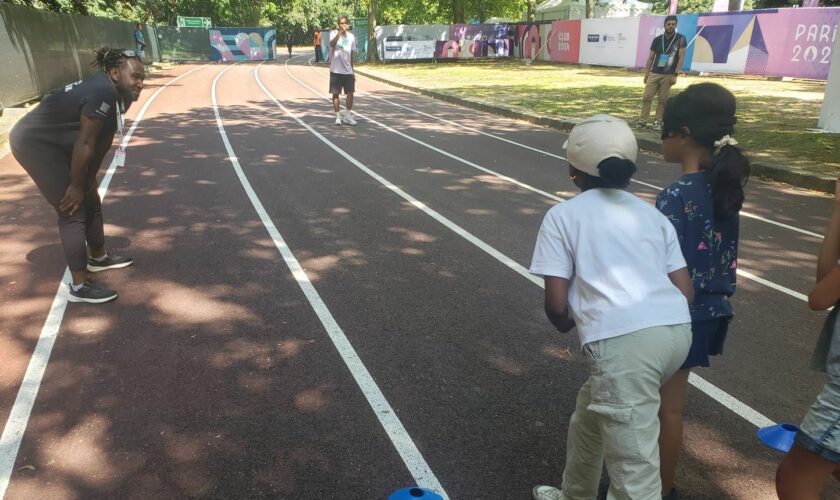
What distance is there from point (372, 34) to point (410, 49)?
2.53 m

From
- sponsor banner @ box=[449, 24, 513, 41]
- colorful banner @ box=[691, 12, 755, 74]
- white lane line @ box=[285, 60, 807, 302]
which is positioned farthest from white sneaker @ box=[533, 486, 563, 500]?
sponsor banner @ box=[449, 24, 513, 41]

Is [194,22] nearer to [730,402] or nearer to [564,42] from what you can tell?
[564,42]

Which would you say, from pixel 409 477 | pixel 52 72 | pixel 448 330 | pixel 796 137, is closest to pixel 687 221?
pixel 409 477

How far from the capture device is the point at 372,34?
116 ft

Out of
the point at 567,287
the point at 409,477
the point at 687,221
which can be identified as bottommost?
the point at 409,477

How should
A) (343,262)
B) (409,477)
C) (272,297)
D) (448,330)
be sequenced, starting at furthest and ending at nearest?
(343,262) < (272,297) < (448,330) < (409,477)

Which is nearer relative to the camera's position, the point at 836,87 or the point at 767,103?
the point at 836,87

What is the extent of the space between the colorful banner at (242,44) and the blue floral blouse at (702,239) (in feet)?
154

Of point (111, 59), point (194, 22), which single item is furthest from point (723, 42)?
point (194, 22)

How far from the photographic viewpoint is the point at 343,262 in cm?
539

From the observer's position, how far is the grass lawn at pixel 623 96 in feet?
32.3

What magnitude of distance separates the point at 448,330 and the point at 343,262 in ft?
5.23

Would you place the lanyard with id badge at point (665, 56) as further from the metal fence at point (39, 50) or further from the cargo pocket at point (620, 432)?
the metal fence at point (39, 50)

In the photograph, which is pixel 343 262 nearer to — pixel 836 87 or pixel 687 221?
pixel 687 221
